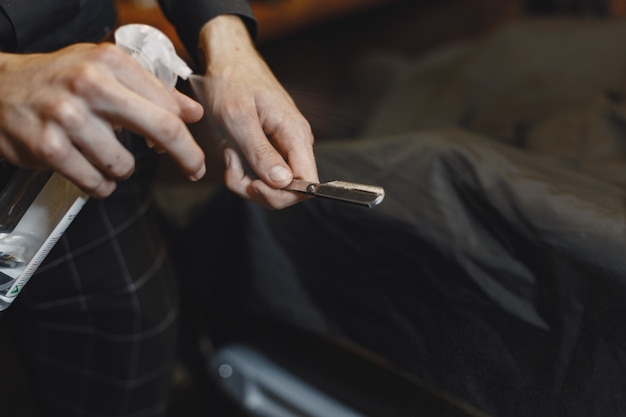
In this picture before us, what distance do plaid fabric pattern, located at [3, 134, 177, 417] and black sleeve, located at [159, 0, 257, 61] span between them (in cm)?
14

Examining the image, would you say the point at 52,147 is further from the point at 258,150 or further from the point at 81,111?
the point at 258,150

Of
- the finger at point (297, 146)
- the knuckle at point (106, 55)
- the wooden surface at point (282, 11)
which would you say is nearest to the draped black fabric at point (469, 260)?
the finger at point (297, 146)

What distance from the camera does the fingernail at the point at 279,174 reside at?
570mm

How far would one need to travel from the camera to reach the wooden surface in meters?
1.50

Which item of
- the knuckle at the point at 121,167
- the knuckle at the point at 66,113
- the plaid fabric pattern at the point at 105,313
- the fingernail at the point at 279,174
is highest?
the knuckle at the point at 66,113

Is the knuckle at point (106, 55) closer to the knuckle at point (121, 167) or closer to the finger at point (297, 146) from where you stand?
the knuckle at point (121, 167)

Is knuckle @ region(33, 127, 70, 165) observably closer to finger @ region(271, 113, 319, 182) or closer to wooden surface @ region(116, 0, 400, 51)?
finger @ region(271, 113, 319, 182)

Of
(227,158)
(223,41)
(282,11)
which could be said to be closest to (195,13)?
(223,41)

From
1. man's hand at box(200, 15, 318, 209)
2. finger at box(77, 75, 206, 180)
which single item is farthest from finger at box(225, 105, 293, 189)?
finger at box(77, 75, 206, 180)

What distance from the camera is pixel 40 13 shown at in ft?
2.05

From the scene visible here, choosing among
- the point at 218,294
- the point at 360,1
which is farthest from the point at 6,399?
the point at 360,1

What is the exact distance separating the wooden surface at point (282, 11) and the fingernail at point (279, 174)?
100 centimetres

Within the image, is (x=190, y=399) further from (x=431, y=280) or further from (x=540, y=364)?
(x=540, y=364)

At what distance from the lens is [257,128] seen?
1.95ft
